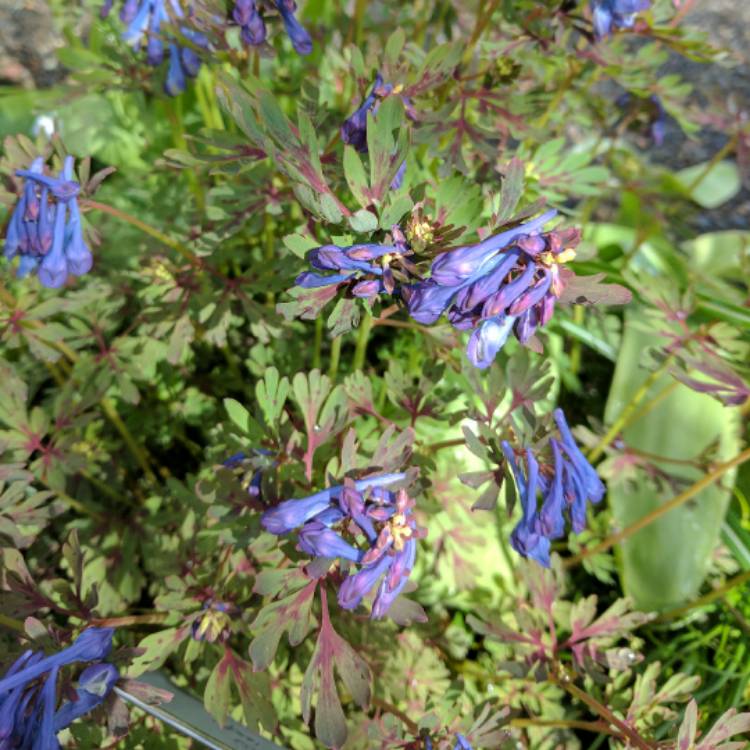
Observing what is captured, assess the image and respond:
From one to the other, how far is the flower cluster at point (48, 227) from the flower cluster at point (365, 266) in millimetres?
457

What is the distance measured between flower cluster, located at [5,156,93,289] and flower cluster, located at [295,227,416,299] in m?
0.46

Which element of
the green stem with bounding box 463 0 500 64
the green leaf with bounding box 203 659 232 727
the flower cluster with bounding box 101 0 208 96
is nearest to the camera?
the green leaf with bounding box 203 659 232 727

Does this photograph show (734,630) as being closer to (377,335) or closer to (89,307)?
(377,335)

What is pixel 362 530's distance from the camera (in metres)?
0.86

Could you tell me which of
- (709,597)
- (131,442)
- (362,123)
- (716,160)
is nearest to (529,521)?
(362,123)

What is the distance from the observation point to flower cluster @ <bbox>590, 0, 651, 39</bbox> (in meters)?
1.14

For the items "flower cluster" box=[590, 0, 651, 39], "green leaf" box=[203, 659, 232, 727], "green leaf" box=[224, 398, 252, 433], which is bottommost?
"green leaf" box=[203, 659, 232, 727]

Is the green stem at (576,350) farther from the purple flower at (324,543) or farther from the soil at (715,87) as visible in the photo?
the purple flower at (324,543)

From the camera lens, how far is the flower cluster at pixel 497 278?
76 centimetres

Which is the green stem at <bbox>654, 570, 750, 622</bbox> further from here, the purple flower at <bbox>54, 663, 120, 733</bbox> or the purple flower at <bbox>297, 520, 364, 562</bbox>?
the purple flower at <bbox>54, 663, 120, 733</bbox>

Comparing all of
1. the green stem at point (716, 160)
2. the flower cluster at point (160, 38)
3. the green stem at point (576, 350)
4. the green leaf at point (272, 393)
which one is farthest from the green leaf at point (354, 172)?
the green stem at point (716, 160)

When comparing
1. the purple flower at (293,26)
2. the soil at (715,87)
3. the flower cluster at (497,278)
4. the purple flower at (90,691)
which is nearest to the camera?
the flower cluster at (497,278)

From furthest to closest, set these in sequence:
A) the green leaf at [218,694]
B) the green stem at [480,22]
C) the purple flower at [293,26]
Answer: the green stem at [480,22], the purple flower at [293,26], the green leaf at [218,694]

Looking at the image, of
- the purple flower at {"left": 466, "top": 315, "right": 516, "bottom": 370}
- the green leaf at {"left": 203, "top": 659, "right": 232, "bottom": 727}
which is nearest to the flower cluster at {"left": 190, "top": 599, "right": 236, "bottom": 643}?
the green leaf at {"left": 203, "top": 659, "right": 232, "bottom": 727}
